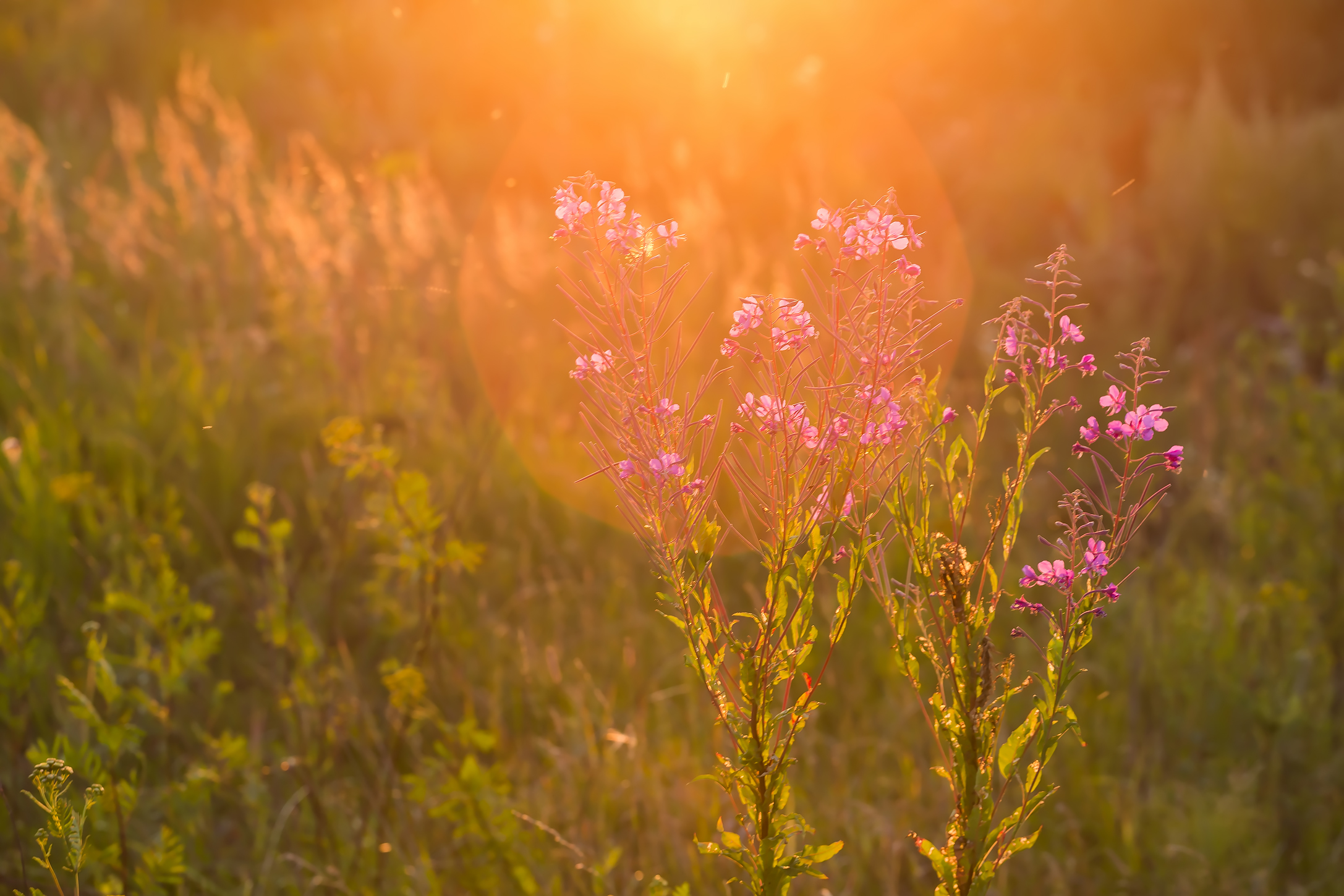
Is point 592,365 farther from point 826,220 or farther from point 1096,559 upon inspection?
point 1096,559

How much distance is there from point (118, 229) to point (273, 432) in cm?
155

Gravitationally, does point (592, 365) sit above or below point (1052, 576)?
above

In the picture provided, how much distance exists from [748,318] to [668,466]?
0.19 m

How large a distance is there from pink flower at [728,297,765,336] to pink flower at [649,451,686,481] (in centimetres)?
14

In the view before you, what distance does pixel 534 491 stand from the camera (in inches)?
138

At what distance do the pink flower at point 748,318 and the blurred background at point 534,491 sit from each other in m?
0.76

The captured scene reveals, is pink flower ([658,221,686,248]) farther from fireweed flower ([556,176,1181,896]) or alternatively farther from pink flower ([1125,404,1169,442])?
pink flower ([1125,404,1169,442])

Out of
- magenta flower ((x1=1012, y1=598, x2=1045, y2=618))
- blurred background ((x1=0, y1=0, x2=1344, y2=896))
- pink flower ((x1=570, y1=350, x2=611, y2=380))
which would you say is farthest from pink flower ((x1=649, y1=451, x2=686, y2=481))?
blurred background ((x1=0, y1=0, x2=1344, y2=896))

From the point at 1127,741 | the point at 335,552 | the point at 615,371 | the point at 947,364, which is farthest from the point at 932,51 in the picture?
the point at 615,371

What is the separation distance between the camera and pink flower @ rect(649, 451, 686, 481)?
0.94 metres

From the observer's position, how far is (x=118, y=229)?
4406 millimetres

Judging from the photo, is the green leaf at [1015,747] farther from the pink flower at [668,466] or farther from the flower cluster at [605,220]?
the flower cluster at [605,220]

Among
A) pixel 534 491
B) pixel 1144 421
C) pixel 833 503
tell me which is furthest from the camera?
pixel 534 491

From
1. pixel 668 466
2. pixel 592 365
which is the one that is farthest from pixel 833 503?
pixel 592 365
